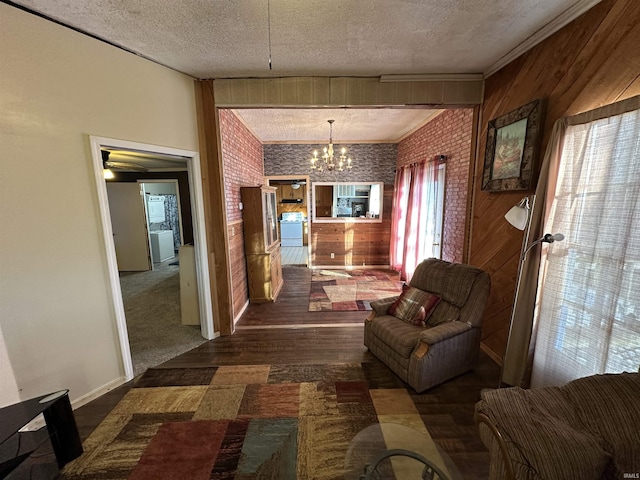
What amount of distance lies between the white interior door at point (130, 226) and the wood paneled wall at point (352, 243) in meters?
4.14

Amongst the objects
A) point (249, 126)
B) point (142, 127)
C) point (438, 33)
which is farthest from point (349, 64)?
point (249, 126)

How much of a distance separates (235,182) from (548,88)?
3.56 metres

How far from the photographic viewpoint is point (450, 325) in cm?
224

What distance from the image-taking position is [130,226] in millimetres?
6035

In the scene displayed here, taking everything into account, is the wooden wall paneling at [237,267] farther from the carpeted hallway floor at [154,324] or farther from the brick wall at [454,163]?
the brick wall at [454,163]

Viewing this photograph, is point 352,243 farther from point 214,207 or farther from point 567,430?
point 567,430

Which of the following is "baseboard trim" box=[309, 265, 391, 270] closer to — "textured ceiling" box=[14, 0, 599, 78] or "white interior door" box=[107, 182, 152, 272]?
"white interior door" box=[107, 182, 152, 272]

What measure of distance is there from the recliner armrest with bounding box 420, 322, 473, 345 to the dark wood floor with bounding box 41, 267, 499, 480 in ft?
1.60

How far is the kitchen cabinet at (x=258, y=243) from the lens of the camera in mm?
3969

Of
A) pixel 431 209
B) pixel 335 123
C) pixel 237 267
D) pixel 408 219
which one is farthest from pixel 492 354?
pixel 335 123

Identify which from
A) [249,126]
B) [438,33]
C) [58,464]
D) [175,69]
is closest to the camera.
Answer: [58,464]

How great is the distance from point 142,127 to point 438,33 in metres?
2.73

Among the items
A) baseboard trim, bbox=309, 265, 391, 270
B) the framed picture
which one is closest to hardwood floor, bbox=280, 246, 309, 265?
baseboard trim, bbox=309, 265, 391, 270

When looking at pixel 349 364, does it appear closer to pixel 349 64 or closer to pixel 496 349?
pixel 496 349
